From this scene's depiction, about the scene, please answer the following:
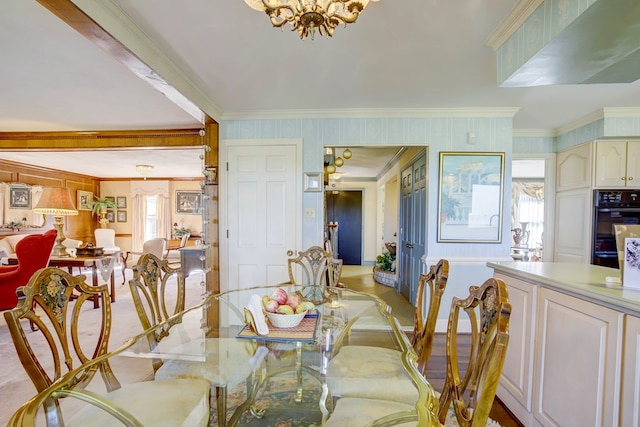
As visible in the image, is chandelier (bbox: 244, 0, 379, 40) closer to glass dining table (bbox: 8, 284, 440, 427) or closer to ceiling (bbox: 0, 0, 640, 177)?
ceiling (bbox: 0, 0, 640, 177)

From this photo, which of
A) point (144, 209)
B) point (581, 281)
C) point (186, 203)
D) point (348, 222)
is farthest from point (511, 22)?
point (144, 209)

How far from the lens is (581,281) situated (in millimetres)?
1449

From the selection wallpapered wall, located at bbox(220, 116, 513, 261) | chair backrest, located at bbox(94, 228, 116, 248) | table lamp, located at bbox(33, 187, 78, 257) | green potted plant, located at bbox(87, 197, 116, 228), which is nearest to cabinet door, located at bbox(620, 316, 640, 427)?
wallpapered wall, located at bbox(220, 116, 513, 261)

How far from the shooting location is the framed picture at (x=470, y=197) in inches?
123

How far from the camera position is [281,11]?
134 cm

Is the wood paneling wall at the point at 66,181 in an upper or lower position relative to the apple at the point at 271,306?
upper

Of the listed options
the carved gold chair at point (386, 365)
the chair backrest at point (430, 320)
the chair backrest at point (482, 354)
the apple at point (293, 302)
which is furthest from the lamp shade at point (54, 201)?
the chair backrest at point (482, 354)

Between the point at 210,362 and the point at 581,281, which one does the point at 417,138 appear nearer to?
the point at 581,281

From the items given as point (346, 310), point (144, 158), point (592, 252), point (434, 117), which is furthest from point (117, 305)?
point (592, 252)

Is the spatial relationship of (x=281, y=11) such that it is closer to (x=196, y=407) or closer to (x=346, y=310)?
(x=196, y=407)

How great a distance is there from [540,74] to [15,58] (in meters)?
3.63

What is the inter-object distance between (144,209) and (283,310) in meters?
8.05

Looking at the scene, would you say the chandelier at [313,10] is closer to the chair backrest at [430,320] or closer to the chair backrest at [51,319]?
the chair backrest at [430,320]

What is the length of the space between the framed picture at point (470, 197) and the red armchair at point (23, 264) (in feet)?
14.8
